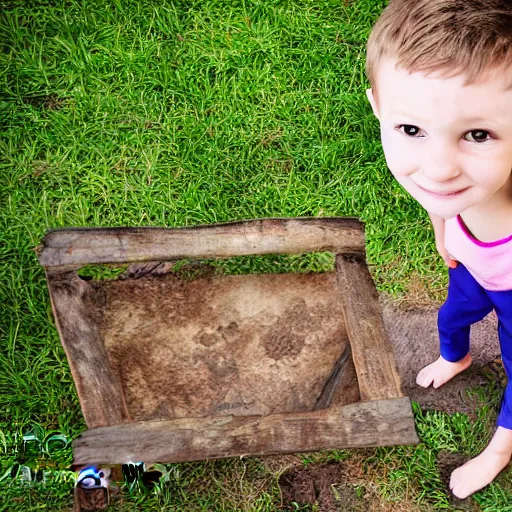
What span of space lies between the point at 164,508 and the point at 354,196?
1.66m

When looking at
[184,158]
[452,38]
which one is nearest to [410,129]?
[452,38]

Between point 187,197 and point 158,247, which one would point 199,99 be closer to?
point 187,197

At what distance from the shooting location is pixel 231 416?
7.11 ft

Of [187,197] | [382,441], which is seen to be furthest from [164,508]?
[187,197]

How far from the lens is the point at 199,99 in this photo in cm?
379

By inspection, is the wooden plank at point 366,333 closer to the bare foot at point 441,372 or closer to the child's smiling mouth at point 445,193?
the bare foot at point 441,372

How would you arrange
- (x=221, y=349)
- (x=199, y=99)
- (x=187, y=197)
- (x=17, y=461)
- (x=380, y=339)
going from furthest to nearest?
1. (x=199, y=99)
2. (x=187, y=197)
3. (x=221, y=349)
4. (x=17, y=461)
5. (x=380, y=339)

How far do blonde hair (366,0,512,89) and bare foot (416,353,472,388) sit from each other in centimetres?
171

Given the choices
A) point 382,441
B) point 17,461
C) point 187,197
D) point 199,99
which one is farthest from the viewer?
point 199,99

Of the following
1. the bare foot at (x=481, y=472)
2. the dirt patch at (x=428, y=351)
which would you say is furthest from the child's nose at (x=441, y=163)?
the dirt patch at (x=428, y=351)

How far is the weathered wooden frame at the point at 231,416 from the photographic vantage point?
6.98 ft

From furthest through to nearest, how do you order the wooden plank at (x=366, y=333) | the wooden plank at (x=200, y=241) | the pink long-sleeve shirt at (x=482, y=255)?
the wooden plank at (x=200, y=241) → the wooden plank at (x=366, y=333) → the pink long-sleeve shirt at (x=482, y=255)

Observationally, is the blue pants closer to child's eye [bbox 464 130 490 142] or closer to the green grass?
the green grass

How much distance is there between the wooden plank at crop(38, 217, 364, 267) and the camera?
251 cm
